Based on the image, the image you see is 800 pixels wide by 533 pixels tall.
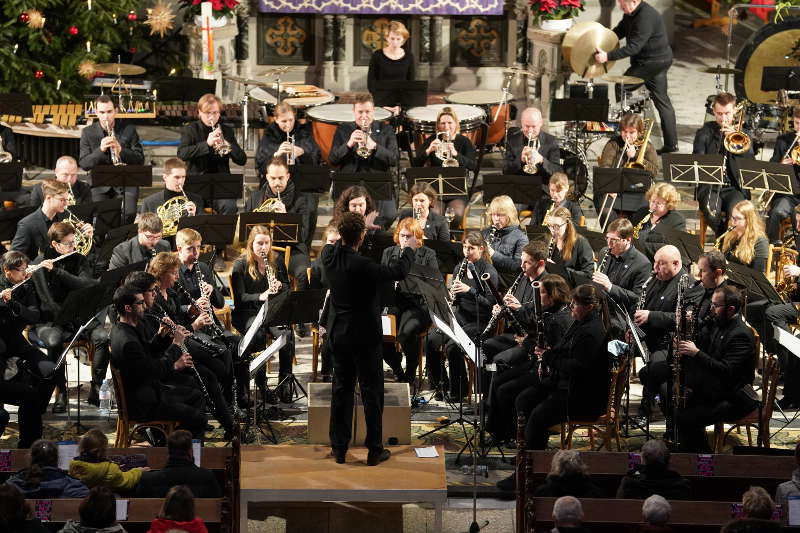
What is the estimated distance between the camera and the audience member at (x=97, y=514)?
604cm

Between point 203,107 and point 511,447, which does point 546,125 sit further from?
point 511,447

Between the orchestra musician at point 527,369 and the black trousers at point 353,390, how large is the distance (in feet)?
3.03

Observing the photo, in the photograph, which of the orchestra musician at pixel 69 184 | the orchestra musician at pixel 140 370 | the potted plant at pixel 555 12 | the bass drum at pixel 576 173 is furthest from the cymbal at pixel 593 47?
the orchestra musician at pixel 140 370

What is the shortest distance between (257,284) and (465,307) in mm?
1462

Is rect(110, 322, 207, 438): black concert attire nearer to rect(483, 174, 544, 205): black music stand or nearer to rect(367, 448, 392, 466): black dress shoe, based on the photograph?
rect(367, 448, 392, 466): black dress shoe

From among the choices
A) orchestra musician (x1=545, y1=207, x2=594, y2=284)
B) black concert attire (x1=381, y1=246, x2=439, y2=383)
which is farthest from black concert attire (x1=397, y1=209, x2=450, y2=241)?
orchestra musician (x1=545, y1=207, x2=594, y2=284)

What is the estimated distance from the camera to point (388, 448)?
8.16 metres

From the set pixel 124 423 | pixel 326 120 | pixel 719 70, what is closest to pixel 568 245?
pixel 124 423

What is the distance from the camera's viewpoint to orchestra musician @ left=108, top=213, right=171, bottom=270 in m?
9.37

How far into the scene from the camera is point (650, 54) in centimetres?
1373

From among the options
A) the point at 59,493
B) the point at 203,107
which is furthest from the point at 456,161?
the point at 59,493

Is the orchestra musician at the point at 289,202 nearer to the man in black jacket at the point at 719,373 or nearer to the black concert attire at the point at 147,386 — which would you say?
the black concert attire at the point at 147,386

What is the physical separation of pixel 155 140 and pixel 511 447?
7.07 metres

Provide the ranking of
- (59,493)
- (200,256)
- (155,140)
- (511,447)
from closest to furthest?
(59,493) < (511,447) < (200,256) < (155,140)
